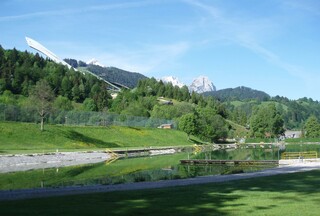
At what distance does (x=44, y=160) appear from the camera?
4138cm

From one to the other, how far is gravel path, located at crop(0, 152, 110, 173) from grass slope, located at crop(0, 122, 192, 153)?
6.44 meters

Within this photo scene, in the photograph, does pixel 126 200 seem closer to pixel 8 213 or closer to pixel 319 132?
pixel 8 213

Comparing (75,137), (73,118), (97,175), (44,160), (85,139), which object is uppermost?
(73,118)

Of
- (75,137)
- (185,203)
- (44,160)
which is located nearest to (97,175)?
(44,160)

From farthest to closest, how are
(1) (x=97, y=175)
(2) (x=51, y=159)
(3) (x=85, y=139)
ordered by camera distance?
(3) (x=85, y=139), (2) (x=51, y=159), (1) (x=97, y=175)

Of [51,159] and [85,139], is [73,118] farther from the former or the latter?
[51,159]

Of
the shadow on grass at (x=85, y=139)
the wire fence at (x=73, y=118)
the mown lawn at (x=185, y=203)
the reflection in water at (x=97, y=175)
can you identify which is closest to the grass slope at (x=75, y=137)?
the shadow on grass at (x=85, y=139)

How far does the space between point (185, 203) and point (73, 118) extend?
73.9 meters

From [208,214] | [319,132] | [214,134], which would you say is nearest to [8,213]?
[208,214]

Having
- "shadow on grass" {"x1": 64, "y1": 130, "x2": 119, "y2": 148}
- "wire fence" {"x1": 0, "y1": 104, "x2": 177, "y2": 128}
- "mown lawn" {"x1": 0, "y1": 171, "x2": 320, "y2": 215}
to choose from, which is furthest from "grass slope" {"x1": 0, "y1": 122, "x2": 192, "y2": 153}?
"mown lawn" {"x1": 0, "y1": 171, "x2": 320, "y2": 215}

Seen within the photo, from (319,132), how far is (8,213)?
146084 millimetres

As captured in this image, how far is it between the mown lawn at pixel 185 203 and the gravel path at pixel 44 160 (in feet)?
67.3

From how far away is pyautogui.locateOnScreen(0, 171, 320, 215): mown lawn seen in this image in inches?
439

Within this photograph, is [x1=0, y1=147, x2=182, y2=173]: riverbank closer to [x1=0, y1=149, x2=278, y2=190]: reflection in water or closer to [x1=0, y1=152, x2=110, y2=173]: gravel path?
[x1=0, y1=152, x2=110, y2=173]: gravel path
